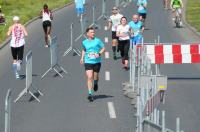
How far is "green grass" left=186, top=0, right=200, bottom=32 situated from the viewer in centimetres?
3822

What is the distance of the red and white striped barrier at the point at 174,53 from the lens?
21.3 m

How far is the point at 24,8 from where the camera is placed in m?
48.3

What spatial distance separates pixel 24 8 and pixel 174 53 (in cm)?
2792

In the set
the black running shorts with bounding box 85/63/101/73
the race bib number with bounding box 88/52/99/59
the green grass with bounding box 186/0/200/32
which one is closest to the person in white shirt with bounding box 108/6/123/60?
the black running shorts with bounding box 85/63/101/73

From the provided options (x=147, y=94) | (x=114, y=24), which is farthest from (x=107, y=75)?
(x=147, y=94)

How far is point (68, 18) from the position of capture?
43.0m

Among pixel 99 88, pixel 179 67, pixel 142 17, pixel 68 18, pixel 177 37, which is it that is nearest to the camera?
pixel 99 88

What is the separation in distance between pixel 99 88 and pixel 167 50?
257cm

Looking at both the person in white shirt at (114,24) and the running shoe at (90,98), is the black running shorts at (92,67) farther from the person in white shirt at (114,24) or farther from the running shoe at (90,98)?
the person in white shirt at (114,24)

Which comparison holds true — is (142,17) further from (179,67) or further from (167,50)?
(167,50)

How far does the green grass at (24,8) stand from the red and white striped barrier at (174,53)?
47.0 ft

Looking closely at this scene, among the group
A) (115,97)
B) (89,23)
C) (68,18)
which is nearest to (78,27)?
(89,23)

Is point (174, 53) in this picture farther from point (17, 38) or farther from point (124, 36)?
point (17, 38)

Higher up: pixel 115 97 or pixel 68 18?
pixel 68 18
